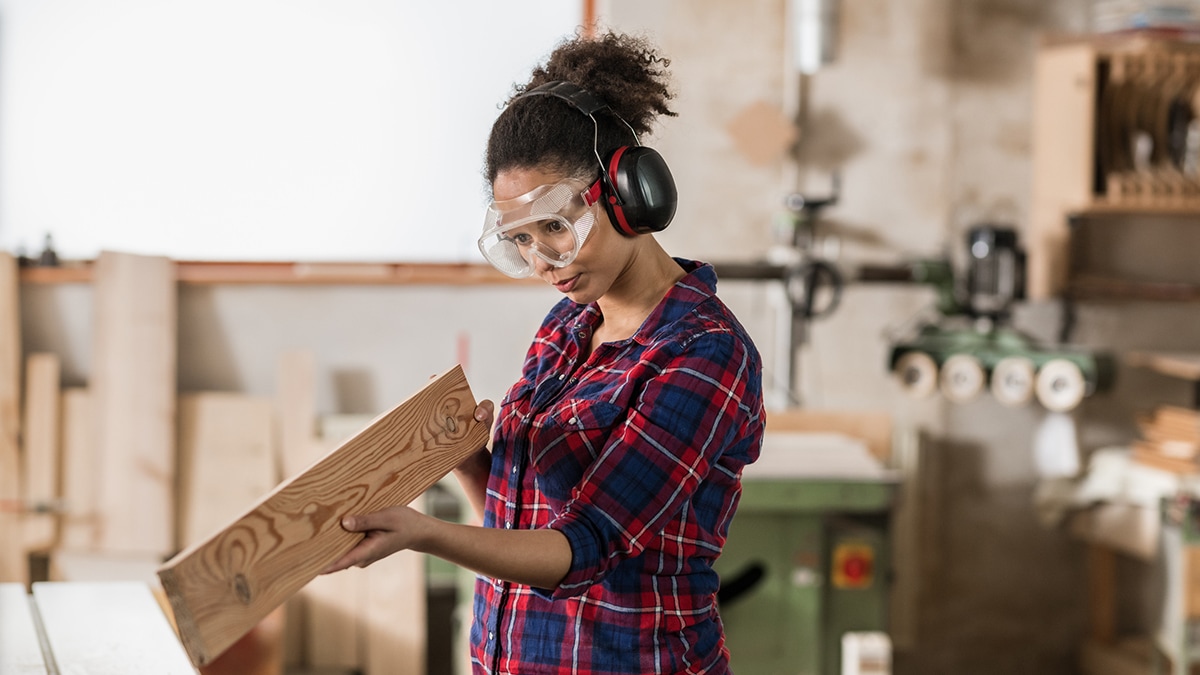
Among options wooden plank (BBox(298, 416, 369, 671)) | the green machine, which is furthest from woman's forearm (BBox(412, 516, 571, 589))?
wooden plank (BBox(298, 416, 369, 671))

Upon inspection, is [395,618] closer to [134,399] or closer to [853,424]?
[134,399]

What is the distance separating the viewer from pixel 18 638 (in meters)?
1.66

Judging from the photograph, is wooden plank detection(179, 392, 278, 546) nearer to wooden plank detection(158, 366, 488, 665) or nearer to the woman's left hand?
wooden plank detection(158, 366, 488, 665)

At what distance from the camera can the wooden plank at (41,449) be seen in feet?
11.3

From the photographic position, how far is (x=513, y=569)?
4.19ft

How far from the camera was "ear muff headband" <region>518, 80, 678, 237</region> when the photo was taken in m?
1.41

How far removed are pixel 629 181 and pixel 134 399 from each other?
250 centimetres

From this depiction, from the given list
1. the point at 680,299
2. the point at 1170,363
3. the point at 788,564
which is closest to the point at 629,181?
the point at 680,299

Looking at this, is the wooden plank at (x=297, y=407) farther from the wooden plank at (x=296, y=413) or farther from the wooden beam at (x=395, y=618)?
the wooden beam at (x=395, y=618)

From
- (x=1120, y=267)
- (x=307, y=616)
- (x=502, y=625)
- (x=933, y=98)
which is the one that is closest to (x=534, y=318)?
(x=307, y=616)

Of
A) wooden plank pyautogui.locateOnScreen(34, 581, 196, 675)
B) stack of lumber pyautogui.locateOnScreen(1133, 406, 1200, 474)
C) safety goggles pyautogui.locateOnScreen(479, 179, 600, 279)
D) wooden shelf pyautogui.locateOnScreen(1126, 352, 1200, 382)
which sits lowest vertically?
wooden plank pyautogui.locateOnScreen(34, 581, 196, 675)

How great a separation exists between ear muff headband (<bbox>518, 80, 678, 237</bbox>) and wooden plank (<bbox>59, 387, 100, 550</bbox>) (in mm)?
2525

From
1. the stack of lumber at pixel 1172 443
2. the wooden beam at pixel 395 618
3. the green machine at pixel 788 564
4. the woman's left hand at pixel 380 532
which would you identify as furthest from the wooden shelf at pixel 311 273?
the woman's left hand at pixel 380 532

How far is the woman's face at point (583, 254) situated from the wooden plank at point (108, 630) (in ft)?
2.33
